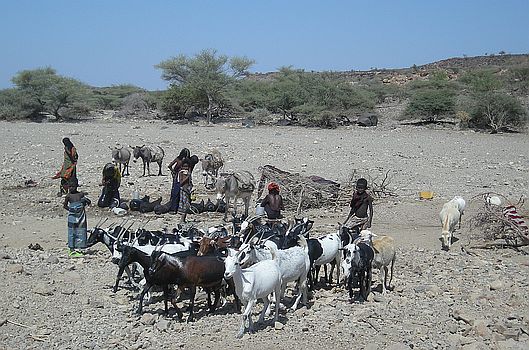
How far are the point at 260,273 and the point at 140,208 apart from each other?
7.61m

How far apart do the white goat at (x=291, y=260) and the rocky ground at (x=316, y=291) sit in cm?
36

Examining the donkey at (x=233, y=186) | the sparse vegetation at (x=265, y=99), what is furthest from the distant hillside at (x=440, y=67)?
the donkey at (x=233, y=186)

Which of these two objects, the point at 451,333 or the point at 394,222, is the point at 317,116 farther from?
the point at 451,333

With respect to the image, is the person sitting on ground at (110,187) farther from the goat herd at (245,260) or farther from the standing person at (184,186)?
the goat herd at (245,260)

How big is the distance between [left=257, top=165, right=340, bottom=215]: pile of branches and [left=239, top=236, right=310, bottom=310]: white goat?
6361 mm

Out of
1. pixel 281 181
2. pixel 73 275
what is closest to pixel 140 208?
pixel 281 181

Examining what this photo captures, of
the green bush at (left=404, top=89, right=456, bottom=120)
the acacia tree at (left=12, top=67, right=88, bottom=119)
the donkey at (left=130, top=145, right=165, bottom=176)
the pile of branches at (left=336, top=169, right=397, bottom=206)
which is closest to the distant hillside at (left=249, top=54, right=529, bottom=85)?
the green bush at (left=404, top=89, right=456, bottom=120)

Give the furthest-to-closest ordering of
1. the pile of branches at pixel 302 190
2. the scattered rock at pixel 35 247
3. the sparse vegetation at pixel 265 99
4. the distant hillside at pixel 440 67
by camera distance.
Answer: the distant hillside at pixel 440 67 < the sparse vegetation at pixel 265 99 < the pile of branches at pixel 302 190 < the scattered rock at pixel 35 247

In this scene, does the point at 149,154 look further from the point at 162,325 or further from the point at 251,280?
the point at 251,280

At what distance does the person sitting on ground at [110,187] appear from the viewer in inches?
574

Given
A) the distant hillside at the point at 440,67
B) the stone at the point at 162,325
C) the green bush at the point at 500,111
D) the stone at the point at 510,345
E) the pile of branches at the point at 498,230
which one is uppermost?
the distant hillside at the point at 440,67

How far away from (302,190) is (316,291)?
19.4ft

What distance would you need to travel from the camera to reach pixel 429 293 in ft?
30.4

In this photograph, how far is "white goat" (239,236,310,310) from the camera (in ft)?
26.5
